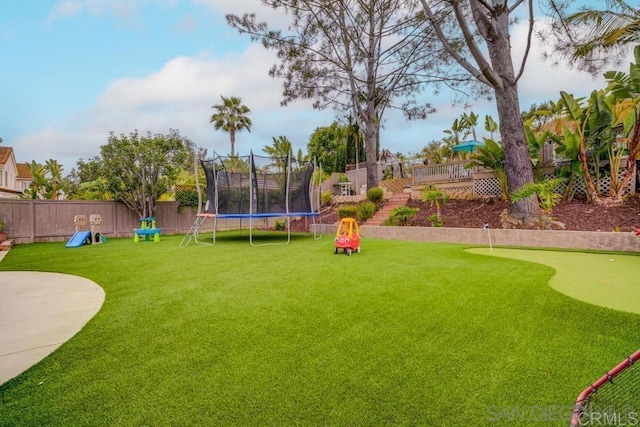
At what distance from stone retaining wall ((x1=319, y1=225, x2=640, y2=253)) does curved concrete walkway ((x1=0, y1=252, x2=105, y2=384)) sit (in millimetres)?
7384

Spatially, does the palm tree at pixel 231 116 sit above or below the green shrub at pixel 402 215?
above

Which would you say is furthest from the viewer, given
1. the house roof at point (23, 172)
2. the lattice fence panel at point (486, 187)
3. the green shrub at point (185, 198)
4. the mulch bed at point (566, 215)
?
the house roof at point (23, 172)

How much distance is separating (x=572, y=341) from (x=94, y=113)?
19.6 metres

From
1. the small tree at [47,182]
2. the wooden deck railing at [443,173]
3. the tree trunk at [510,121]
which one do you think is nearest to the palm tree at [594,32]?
the tree trunk at [510,121]

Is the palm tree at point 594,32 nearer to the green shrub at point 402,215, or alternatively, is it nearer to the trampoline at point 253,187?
the green shrub at point 402,215

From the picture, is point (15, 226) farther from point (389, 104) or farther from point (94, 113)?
point (389, 104)

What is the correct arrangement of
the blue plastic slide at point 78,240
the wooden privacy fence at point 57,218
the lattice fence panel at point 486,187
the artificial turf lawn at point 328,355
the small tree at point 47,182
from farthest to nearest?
the small tree at point 47,182 → the lattice fence panel at point 486,187 → the wooden privacy fence at point 57,218 → the blue plastic slide at point 78,240 → the artificial turf lawn at point 328,355

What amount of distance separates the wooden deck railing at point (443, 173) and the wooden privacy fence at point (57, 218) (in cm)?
1074

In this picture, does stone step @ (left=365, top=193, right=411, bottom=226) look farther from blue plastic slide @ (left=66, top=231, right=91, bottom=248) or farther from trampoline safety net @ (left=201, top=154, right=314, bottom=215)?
blue plastic slide @ (left=66, top=231, right=91, bottom=248)

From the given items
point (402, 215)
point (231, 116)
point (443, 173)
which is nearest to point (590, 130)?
point (402, 215)

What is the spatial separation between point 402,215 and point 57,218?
11236 millimetres

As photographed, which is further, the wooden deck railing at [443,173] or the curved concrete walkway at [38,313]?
the wooden deck railing at [443,173]

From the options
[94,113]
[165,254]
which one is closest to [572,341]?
[165,254]

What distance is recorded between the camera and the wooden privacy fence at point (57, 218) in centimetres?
1031
